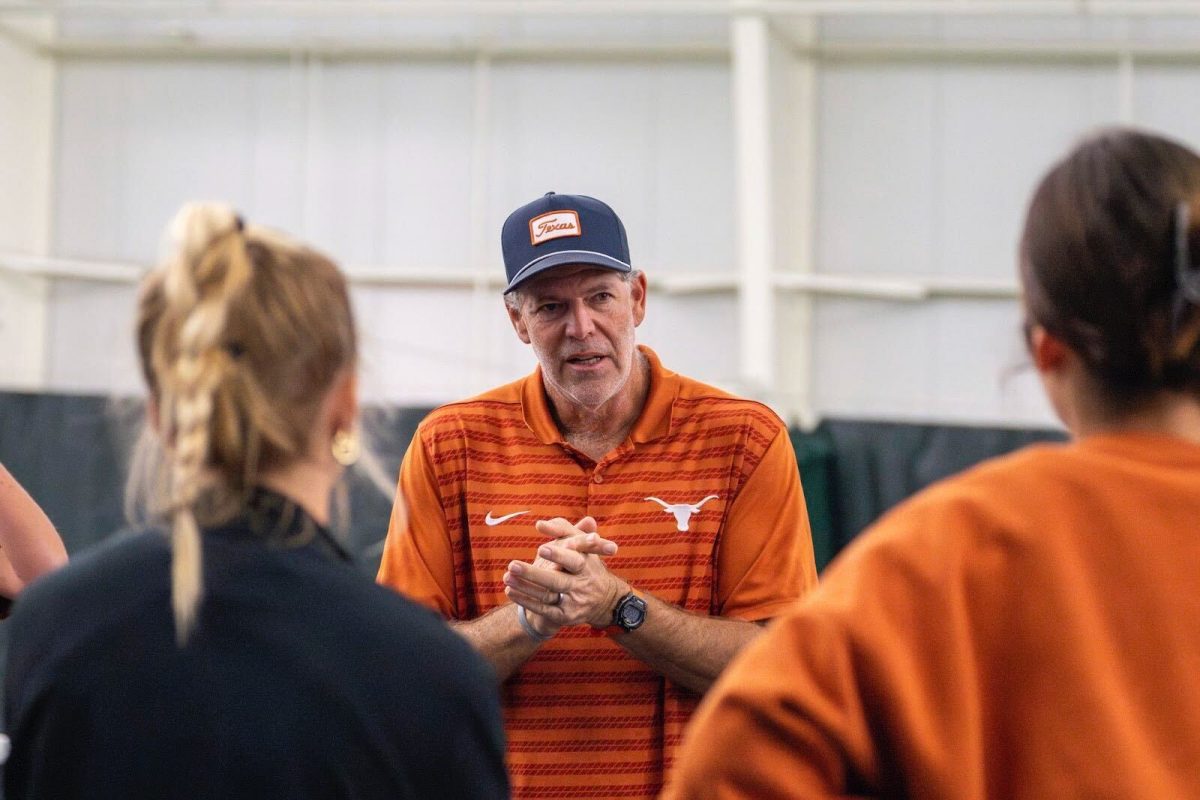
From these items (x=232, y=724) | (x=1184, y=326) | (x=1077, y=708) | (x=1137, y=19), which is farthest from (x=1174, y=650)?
(x=1137, y=19)

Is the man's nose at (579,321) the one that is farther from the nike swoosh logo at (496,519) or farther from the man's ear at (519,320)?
the nike swoosh logo at (496,519)

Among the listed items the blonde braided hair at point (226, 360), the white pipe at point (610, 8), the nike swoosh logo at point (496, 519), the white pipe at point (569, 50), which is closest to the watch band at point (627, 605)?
the nike swoosh logo at point (496, 519)

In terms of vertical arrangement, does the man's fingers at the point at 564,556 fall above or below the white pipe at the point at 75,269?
below

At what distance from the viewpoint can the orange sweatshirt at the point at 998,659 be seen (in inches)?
43.1

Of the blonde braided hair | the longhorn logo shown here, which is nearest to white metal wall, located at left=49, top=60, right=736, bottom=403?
the longhorn logo

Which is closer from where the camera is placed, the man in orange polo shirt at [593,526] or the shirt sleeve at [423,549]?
the man in orange polo shirt at [593,526]

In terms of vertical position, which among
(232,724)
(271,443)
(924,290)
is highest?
(924,290)

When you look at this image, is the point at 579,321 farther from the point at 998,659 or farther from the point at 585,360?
the point at 998,659

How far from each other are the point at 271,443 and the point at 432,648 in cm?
23

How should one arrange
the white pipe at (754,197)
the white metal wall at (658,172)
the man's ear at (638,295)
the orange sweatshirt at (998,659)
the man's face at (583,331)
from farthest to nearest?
the white metal wall at (658,172), the white pipe at (754,197), the man's ear at (638,295), the man's face at (583,331), the orange sweatshirt at (998,659)

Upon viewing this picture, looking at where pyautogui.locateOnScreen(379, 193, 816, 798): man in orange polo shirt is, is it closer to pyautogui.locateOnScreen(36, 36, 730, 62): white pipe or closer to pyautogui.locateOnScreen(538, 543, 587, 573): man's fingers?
Answer: pyautogui.locateOnScreen(538, 543, 587, 573): man's fingers

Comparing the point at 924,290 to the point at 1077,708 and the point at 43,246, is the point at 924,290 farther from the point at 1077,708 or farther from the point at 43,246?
the point at 1077,708

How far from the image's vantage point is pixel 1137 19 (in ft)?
22.7

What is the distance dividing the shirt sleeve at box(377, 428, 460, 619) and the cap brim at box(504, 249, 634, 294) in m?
0.35
